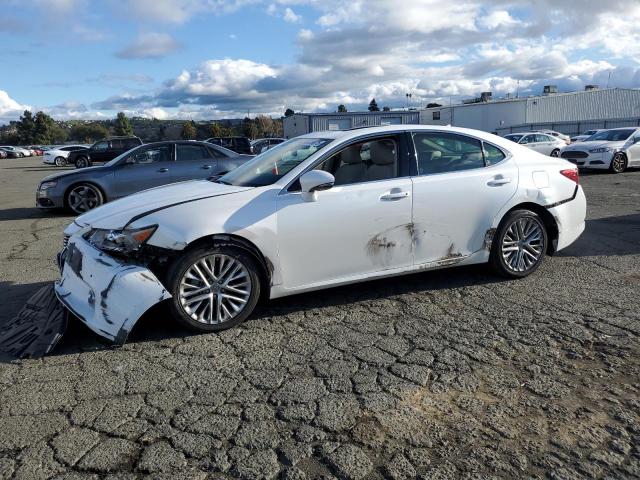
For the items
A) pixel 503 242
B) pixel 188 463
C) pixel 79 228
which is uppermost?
pixel 79 228

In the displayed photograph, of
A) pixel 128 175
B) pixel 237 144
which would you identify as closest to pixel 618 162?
pixel 128 175

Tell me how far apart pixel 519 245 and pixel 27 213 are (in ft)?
33.8

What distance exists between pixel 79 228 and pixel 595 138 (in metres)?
18.7

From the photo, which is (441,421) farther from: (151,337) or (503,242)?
(503,242)

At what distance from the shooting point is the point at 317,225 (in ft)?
14.1

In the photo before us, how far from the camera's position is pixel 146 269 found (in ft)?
12.6

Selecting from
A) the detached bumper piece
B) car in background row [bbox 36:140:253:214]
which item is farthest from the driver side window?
the detached bumper piece

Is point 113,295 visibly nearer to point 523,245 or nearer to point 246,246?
point 246,246

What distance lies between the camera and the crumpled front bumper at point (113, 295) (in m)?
3.74

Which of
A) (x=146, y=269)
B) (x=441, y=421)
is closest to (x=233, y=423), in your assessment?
(x=441, y=421)

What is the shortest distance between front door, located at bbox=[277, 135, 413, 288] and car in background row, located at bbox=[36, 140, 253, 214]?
Answer: 6.04m

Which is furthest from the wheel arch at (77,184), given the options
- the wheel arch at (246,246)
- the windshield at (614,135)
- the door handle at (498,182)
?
the windshield at (614,135)

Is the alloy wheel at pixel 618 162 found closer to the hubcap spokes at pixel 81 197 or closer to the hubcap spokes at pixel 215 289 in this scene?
the hubcap spokes at pixel 81 197

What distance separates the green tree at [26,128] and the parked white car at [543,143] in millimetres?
95031
